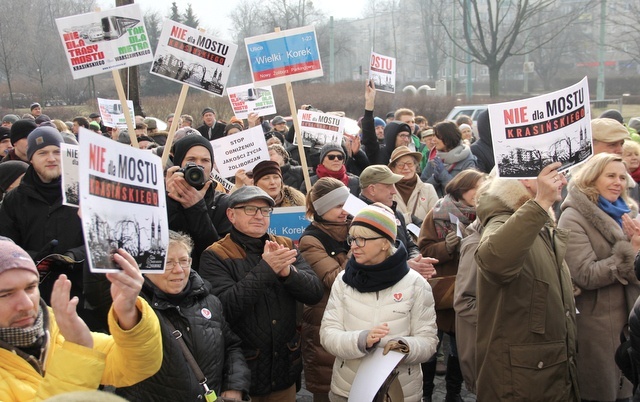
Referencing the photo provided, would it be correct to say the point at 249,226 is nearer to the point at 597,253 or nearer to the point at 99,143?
the point at 99,143

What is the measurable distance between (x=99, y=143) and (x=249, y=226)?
1.71m

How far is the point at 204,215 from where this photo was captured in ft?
14.8

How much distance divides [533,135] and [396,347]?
1347 mm

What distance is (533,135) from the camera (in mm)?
3695

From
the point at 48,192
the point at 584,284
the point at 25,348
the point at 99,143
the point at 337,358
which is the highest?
the point at 99,143

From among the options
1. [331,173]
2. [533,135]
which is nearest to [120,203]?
[533,135]

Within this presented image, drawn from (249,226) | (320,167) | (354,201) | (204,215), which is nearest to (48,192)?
(204,215)

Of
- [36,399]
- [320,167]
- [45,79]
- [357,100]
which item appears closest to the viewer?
[36,399]

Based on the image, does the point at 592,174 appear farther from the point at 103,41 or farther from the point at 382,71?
the point at 382,71

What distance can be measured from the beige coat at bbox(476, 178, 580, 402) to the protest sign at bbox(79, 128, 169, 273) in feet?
5.88

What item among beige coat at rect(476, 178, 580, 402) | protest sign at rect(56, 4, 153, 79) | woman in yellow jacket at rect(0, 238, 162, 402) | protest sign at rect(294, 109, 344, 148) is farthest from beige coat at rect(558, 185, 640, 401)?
protest sign at rect(294, 109, 344, 148)

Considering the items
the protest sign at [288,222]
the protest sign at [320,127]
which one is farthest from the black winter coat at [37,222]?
the protest sign at [320,127]

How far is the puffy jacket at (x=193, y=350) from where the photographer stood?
3.26 metres

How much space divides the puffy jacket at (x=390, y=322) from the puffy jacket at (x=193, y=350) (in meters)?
0.60
